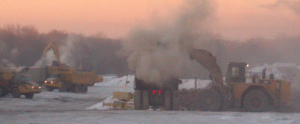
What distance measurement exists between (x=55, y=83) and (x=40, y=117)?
28571mm

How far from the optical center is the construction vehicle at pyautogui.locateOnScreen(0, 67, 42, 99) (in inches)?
1242

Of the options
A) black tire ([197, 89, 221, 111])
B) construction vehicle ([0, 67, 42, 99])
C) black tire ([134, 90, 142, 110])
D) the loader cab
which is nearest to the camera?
black tire ([134, 90, 142, 110])

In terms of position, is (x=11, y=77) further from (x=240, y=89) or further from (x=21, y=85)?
(x=240, y=89)

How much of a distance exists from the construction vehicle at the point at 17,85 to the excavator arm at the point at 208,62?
49.6 ft

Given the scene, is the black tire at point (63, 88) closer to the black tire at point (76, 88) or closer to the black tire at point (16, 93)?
the black tire at point (76, 88)

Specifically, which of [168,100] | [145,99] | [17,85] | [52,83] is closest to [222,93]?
[168,100]

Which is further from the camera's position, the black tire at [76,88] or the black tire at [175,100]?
the black tire at [76,88]

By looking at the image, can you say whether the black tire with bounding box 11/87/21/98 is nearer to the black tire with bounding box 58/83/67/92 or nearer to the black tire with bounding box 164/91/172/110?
the black tire with bounding box 58/83/67/92

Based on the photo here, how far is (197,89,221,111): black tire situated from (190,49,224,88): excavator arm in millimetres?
826

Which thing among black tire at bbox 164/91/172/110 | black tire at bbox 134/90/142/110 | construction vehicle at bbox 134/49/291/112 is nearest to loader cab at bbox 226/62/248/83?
construction vehicle at bbox 134/49/291/112

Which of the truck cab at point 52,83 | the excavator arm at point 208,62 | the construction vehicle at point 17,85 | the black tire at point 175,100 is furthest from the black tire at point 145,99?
the truck cab at point 52,83

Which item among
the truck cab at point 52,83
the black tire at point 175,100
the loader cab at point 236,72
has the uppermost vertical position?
the loader cab at point 236,72

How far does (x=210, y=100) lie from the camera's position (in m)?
21.7

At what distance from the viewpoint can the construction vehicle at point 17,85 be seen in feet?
104
